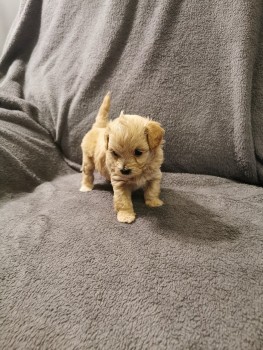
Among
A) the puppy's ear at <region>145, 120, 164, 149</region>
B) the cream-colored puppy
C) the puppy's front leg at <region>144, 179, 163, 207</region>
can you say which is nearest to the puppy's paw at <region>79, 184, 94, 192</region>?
the cream-colored puppy

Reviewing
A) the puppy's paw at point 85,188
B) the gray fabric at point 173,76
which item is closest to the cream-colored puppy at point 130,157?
the puppy's paw at point 85,188

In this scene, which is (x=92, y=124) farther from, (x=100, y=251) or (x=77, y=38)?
(x=100, y=251)

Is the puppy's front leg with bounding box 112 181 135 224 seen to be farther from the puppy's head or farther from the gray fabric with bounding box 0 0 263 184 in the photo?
the gray fabric with bounding box 0 0 263 184

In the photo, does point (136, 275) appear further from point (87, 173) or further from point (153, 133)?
point (87, 173)

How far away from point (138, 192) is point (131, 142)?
32 cm

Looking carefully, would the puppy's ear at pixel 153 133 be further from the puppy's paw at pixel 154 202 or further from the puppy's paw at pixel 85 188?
the puppy's paw at pixel 85 188

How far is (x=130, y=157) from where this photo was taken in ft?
2.97

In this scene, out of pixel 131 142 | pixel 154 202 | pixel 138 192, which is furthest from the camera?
pixel 138 192

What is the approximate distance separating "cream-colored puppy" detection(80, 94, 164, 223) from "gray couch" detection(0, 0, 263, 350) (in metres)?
0.06

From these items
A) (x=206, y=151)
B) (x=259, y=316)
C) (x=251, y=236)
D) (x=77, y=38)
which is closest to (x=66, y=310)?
(x=259, y=316)

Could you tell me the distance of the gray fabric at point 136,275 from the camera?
555 millimetres

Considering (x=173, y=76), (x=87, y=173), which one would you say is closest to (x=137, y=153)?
(x=87, y=173)

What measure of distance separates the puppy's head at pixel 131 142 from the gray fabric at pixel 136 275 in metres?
0.17

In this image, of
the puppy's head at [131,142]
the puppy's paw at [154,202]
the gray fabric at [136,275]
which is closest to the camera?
the gray fabric at [136,275]
